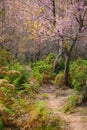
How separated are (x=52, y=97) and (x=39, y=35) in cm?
378

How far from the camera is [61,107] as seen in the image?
13.4m

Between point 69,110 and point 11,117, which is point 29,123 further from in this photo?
point 69,110

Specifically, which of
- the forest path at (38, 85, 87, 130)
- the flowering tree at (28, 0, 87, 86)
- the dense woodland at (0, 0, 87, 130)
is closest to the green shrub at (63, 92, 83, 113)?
the dense woodland at (0, 0, 87, 130)

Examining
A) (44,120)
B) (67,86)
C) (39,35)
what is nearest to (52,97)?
(67,86)

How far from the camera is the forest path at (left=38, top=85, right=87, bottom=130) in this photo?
35.2 feet

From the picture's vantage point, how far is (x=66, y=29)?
56.5ft

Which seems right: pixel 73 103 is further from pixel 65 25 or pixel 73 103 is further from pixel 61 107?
pixel 65 25

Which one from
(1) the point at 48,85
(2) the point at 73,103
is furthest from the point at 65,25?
(2) the point at 73,103

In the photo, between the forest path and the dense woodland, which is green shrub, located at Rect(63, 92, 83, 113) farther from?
the forest path

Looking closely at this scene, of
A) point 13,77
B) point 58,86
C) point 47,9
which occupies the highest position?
point 47,9

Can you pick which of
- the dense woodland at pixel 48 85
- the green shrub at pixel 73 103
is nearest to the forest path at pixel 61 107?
the dense woodland at pixel 48 85

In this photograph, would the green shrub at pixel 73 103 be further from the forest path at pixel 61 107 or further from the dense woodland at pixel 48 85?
the forest path at pixel 61 107

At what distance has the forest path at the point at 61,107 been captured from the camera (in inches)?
423

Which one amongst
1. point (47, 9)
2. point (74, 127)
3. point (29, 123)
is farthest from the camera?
point (47, 9)
